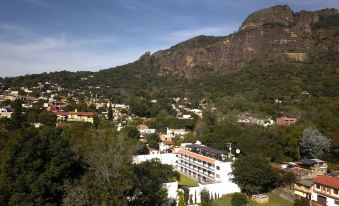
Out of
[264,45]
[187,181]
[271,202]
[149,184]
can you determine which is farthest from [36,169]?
[264,45]

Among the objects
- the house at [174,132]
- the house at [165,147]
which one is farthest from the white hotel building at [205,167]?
the house at [174,132]

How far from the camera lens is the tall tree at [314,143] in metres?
38.8

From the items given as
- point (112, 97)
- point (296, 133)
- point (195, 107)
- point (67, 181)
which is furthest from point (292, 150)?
point (112, 97)

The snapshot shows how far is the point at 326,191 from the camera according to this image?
90.3 ft

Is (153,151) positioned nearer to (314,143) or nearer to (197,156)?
(197,156)

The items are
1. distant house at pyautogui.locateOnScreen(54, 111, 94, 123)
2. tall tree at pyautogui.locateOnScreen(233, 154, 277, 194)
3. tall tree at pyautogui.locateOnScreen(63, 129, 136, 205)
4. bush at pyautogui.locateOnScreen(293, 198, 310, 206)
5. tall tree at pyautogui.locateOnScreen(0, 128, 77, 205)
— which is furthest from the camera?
distant house at pyautogui.locateOnScreen(54, 111, 94, 123)

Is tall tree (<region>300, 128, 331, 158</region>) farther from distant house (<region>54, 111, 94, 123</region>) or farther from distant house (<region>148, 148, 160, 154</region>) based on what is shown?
distant house (<region>54, 111, 94, 123</region>)

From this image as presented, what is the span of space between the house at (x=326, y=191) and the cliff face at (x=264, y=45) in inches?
3054

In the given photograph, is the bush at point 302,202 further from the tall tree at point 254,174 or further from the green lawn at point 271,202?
the tall tree at point 254,174

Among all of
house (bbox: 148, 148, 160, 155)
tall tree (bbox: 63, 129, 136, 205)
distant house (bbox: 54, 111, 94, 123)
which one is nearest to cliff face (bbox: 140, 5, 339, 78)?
distant house (bbox: 54, 111, 94, 123)

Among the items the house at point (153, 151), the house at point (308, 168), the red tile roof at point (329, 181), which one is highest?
the red tile roof at point (329, 181)

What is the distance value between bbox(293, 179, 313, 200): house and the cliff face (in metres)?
76.3

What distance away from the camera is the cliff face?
104000 mm

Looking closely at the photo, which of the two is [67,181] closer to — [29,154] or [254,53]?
[29,154]
